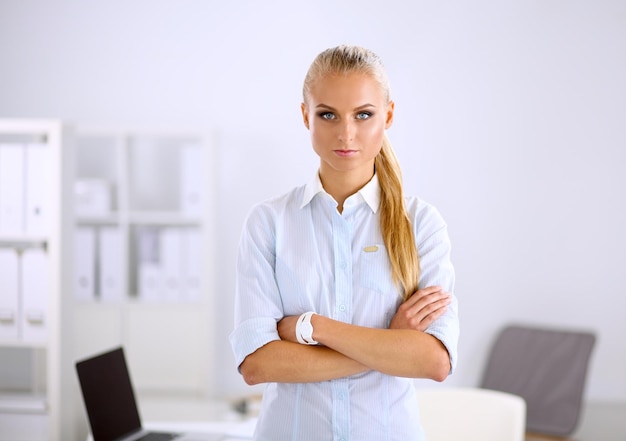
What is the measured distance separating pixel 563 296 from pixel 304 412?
3.89 metres

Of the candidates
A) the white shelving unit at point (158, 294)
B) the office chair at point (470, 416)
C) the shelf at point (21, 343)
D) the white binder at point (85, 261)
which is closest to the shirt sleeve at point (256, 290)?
the office chair at point (470, 416)

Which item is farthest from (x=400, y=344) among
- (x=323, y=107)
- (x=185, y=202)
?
(x=185, y=202)

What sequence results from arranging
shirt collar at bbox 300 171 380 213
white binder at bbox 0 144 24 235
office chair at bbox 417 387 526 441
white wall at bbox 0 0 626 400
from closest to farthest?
shirt collar at bbox 300 171 380 213 → office chair at bbox 417 387 526 441 → white binder at bbox 0 144 24 235 → white wall at bbox 0 0 626 400

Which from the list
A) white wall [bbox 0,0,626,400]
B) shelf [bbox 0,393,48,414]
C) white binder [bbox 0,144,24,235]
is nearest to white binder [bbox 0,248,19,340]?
white binder [bbox 0,144,24,235]

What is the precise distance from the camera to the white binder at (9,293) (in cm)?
346

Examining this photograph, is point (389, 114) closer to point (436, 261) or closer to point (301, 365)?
point (436, 261)

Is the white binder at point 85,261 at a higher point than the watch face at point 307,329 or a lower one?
higher

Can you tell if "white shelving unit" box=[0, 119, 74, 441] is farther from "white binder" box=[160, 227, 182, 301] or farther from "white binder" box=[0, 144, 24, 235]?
"white binder" box=[160, 227, 182, 301]

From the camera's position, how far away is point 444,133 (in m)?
5.20

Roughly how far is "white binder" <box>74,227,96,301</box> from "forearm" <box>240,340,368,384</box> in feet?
11.5

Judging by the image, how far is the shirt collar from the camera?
165 centimetres

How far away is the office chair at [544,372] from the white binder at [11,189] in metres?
2.88

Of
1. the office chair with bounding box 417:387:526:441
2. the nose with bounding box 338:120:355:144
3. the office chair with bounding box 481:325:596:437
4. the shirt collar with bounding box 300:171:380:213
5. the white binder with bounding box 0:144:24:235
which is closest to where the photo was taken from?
the nose with bounding box 338:120:355:144

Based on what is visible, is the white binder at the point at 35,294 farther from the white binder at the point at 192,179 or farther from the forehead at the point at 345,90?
the forehead at the point at 345,90
